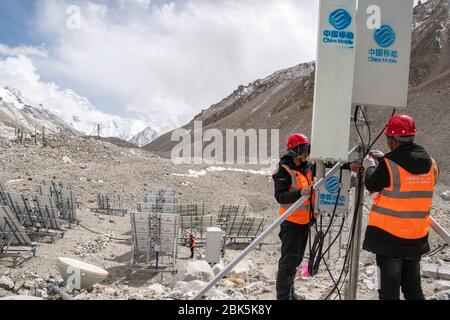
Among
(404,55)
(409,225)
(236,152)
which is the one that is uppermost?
(404,55)

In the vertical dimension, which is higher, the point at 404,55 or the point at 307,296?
the point at 404,55

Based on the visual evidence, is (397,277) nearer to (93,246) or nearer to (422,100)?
(93,246)

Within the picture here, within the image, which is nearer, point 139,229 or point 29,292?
point 29,292

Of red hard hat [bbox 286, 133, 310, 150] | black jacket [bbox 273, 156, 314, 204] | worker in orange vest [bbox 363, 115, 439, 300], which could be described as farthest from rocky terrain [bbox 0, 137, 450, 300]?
worker in orange vest [bbox 363, 115, 439, 300]

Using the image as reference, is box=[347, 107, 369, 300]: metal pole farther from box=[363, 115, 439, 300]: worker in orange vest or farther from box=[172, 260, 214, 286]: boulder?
box=[172, 260, 214, 286]: boulder

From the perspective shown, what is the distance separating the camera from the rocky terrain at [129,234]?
5775 millimetres

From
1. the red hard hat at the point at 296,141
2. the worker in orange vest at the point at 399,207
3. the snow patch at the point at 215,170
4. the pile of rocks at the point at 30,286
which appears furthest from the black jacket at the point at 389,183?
the snow patch at the point at 215,170

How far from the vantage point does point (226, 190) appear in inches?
901

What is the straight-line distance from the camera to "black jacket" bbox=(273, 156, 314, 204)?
408 centimetres

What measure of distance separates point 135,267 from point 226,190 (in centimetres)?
1468

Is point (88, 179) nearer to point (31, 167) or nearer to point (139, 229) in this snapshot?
point (31, 167)

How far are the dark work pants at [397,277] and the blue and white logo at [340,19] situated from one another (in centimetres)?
179
